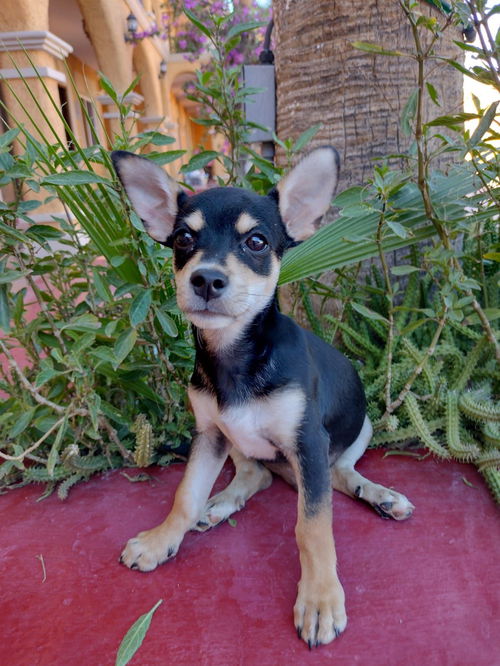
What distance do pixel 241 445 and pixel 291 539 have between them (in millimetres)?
467

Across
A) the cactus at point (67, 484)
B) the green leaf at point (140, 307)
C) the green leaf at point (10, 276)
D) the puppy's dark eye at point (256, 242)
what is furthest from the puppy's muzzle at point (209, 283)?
the cactus at point (67, 484)

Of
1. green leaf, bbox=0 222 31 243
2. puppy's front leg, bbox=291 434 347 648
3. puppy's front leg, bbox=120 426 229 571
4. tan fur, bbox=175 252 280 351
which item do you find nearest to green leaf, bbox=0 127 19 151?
green leaf, bbox=0 222 31 243

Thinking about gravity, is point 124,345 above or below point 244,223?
below

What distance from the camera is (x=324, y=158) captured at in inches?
66.2

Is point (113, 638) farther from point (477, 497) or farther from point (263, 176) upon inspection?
point (263, 176)

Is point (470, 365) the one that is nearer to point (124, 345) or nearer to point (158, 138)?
point (124, 345)

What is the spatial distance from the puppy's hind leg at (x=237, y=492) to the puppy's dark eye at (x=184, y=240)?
1101mm

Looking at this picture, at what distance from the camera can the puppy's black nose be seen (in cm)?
147

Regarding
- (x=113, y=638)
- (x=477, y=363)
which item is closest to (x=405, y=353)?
(x=477, y=363)

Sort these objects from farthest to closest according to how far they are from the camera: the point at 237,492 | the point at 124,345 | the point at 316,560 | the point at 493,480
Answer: the point at 237,492 < the point at 493,480 < the point at 124,345 < the point at 316,560

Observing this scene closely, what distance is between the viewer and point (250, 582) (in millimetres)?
1721

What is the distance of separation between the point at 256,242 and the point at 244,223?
8 centimetres

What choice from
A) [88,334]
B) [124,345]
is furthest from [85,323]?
[124,345]

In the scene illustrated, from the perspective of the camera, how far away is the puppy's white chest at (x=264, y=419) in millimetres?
1702
